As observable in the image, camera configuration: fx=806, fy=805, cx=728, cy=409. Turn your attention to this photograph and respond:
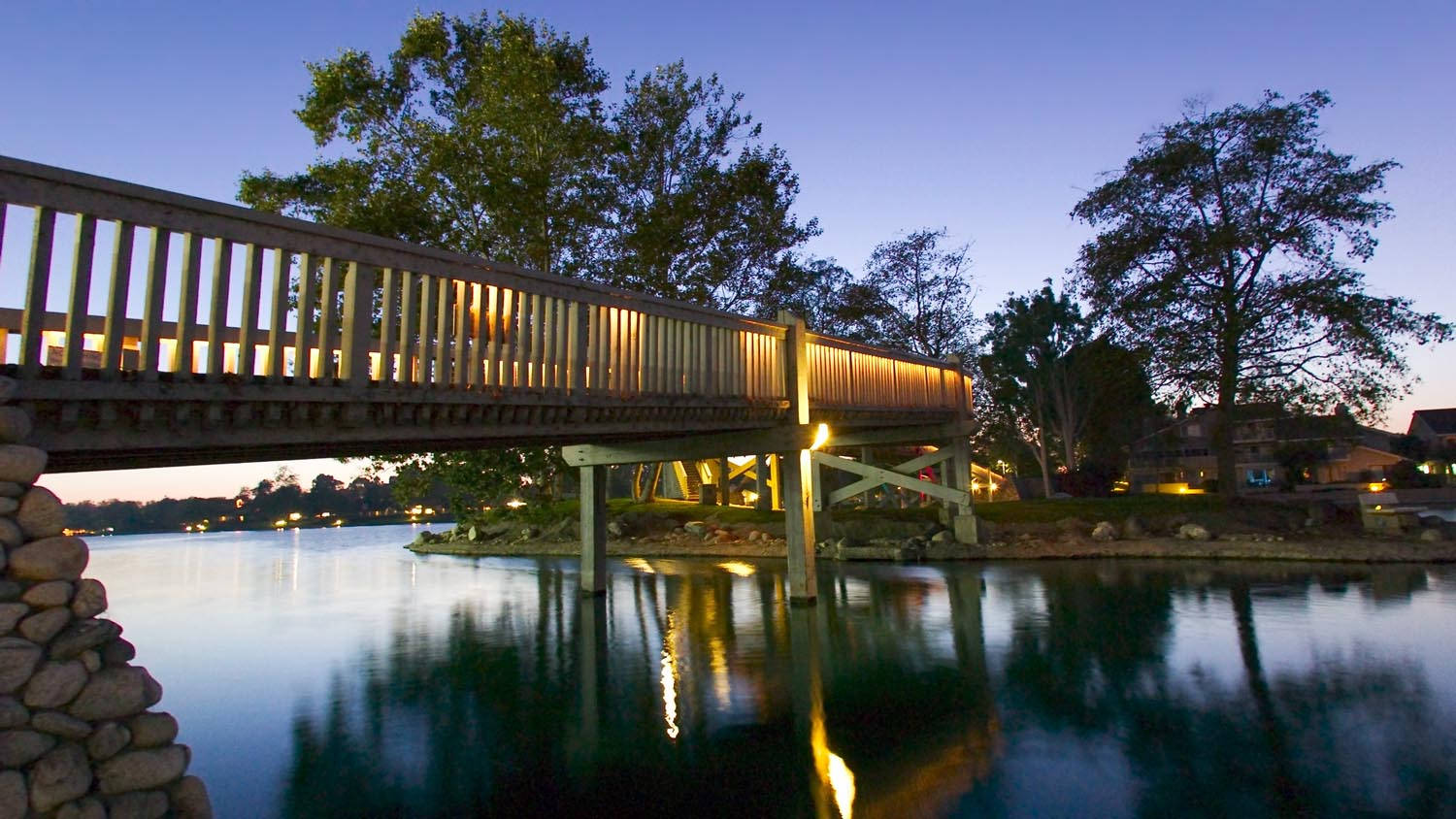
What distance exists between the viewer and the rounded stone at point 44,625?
436 cm

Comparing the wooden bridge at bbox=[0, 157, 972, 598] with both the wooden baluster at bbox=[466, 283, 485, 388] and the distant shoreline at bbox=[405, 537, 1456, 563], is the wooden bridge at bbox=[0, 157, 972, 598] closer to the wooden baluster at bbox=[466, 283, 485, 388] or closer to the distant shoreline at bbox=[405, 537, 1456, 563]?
the wooden baluster at bbox=[466, 283, 485, 388]

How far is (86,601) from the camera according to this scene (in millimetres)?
4602

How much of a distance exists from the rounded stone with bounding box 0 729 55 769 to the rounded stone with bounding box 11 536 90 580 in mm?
818

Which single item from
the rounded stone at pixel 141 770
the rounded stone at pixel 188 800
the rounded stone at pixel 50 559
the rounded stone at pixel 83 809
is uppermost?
the rounded stone at pixel 50 559

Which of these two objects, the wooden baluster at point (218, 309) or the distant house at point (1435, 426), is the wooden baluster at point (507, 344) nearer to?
the wooden baluster at point (218, 309)

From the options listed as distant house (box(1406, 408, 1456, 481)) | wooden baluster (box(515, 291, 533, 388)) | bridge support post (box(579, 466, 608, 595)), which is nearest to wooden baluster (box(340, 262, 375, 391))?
wooden baluster (box(515, 291, 533, 388))

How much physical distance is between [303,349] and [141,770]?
346cm

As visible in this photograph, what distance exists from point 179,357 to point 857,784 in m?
6.17

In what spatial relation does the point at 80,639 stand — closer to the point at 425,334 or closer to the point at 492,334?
the point at 425,334

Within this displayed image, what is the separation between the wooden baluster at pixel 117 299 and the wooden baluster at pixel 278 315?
3.39 ft

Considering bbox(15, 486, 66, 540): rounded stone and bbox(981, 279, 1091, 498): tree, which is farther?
bbox(981, 279, 1091, 498): tree

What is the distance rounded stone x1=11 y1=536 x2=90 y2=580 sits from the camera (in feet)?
14.5

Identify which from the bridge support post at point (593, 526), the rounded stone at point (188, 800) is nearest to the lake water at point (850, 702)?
the bridge support post at point (593, 526)

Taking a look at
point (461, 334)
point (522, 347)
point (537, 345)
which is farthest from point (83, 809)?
point (537, 345)
